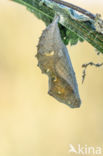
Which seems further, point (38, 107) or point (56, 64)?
point (38, 107)

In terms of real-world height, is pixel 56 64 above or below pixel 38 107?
above

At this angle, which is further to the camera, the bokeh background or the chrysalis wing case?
the bokeh background

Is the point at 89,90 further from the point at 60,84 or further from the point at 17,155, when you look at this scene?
the point at 60,84

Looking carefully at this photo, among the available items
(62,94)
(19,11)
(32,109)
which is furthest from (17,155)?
(62,94)
